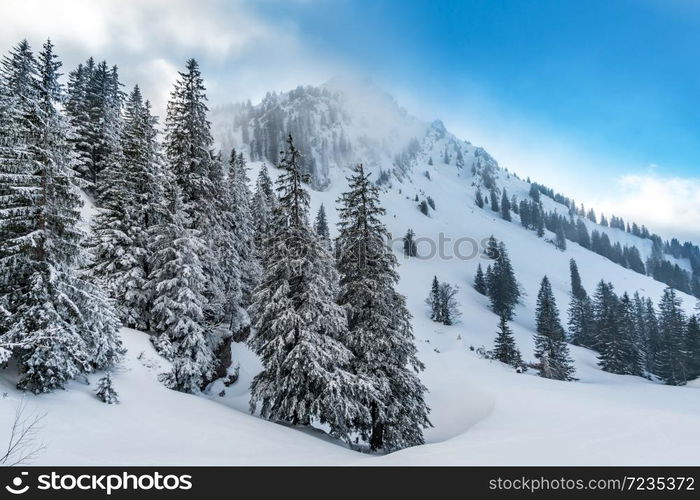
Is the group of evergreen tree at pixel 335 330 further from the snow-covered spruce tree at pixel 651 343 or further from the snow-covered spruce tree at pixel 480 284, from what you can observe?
→ the snow-covered spruce tree at pixel 480 284

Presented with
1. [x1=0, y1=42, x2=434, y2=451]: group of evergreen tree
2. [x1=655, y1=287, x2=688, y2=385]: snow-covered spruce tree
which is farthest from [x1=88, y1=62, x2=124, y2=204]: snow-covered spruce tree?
[x1=655, y1=287, x2=688, y2=385]: snow-covered spruce tree

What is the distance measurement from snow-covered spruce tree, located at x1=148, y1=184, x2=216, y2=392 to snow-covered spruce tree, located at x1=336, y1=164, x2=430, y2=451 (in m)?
7.10

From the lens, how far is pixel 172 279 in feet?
53.3

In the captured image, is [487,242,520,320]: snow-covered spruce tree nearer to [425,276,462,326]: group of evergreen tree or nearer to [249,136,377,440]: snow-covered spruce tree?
[425,276,462,326]: group of evergreen tree

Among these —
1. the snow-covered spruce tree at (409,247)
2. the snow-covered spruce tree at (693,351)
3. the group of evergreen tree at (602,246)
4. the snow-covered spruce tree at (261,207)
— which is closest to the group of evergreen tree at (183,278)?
the snow-covered spruce tree at (261,207)

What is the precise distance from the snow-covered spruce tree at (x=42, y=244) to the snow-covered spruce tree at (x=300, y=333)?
21.1ft

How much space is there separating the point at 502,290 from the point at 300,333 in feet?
230

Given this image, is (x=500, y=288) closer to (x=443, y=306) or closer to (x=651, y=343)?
(x=443, y=306)

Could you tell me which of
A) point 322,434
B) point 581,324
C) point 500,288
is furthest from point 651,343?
point 322,434

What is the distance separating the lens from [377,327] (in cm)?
1595

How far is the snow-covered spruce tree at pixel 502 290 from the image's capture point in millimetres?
74812

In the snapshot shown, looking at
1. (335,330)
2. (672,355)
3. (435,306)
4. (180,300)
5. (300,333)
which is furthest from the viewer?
(435,306)

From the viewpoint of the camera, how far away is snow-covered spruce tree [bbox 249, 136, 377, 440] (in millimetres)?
14000

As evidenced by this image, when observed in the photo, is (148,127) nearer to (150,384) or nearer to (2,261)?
(2,261)
